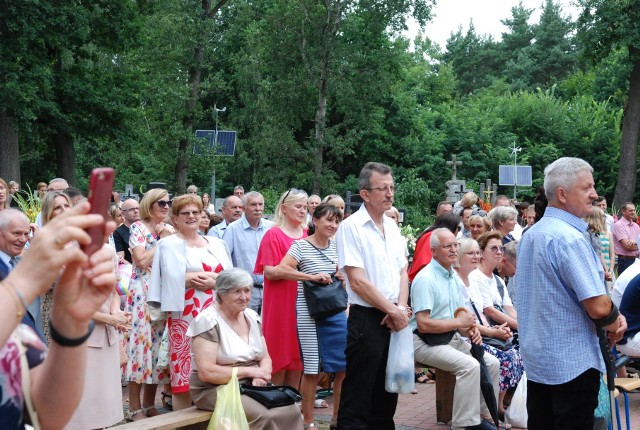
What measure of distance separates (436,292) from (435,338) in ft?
1.47

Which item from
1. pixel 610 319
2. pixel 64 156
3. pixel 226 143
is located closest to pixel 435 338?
pixel 610 319

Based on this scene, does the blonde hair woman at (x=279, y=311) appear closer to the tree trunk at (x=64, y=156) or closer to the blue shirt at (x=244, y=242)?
the blue shirt at (x=244, y=242)

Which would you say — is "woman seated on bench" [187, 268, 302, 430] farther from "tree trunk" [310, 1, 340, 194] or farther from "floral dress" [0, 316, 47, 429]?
"tree trunk" [310, 1, 340, 194]

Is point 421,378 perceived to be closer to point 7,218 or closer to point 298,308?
point 298,308

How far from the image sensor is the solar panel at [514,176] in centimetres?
3064

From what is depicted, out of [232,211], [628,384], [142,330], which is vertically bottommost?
[628,384]

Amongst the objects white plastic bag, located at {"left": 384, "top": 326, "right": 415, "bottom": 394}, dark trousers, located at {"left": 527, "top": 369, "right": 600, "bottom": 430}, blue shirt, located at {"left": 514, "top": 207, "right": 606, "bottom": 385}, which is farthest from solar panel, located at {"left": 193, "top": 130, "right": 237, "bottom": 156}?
dark trousers, located at {"left": 527, "top": 369, "right": 600, "bottom": 430}

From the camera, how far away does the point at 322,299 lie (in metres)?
7.88

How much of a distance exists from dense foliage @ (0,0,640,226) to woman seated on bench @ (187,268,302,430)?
18.8m

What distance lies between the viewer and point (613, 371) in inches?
195

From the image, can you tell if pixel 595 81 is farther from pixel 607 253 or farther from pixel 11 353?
pixel 11 353

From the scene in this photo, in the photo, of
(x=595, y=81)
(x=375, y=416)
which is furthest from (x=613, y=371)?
(x=595, y=81)

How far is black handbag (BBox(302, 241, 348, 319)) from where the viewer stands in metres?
7.89

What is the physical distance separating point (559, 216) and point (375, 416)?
228cm
